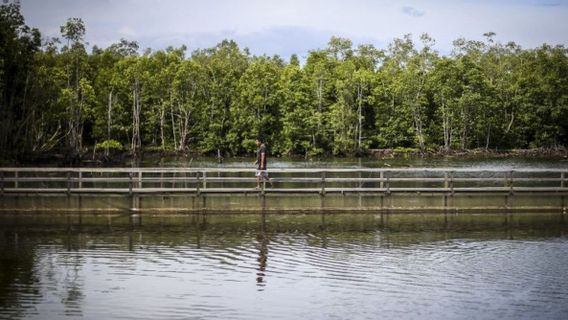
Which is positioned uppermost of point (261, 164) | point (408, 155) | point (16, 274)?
point (261, 164)

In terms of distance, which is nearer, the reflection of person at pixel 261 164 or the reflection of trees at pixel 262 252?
the reflection of trees at pixel 262 252

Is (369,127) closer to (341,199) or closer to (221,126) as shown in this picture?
(221,126)

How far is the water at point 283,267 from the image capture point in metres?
12.7

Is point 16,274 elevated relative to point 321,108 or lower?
lower

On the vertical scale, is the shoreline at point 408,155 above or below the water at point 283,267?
above

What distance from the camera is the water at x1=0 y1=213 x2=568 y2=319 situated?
12.7 m

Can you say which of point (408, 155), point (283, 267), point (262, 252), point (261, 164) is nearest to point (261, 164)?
point (261, 164)

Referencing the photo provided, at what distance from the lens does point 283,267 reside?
53.6 feet

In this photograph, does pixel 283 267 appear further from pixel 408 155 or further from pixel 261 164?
pixel 408 155

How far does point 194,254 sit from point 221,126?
80860 mm

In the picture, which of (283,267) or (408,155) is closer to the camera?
(283,267)

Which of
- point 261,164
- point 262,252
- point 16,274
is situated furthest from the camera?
point 261,164

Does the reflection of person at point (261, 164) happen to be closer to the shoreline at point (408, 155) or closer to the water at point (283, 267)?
the water at point (283, 267)

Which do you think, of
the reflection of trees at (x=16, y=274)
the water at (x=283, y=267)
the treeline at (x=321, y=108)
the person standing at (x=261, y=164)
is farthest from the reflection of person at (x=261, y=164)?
the treeline at (x=321, y=108)
